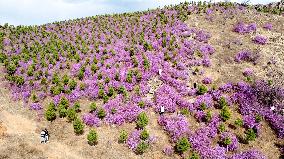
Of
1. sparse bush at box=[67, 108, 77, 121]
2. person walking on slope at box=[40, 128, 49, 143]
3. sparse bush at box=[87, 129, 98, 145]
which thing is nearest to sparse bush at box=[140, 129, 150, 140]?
sparse bush at box=[87, 129, 98, 145]

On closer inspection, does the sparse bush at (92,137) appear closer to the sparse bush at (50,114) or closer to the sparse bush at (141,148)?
the sparse bush at (141,148)

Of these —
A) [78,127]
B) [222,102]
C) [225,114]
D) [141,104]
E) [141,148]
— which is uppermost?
[141,104]

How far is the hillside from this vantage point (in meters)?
36.5

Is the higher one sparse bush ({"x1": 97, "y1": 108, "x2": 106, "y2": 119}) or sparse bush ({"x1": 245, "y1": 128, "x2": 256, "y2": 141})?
sparse bush ({"x1": 97, "y1": 108, "x2": 106, "y2": 119})

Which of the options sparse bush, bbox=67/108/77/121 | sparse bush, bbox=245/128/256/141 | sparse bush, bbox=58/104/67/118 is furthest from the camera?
sparse bush, bbox=58/104/67/118

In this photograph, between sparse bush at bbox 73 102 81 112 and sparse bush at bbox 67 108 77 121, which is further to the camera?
sparse bush at bbox 73 102 81 112

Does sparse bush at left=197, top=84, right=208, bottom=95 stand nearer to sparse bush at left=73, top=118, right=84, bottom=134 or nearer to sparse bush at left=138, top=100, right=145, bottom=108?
sparse bush at left=138, top=100, right=145, bottom=108

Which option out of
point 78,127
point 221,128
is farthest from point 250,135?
point 78,127

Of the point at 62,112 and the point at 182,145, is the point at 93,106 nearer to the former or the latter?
the point at 62,112

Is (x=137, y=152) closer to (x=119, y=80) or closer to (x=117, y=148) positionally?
(x=117, y=148)

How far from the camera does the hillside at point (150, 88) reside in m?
36.5

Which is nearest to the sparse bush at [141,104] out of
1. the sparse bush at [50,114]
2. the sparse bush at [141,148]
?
the sparse bush at [141,148]

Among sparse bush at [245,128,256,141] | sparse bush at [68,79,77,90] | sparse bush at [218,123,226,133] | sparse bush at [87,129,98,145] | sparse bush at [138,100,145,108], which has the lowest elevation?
sparse bush at [245,128,256,141]

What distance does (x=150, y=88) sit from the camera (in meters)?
44.2
